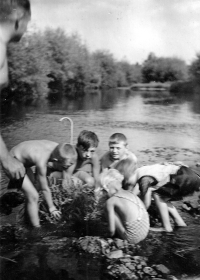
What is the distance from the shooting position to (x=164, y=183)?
128 inches

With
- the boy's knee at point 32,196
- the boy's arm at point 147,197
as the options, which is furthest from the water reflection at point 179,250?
the boy's knee at point 32,196

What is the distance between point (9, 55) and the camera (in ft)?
18.6

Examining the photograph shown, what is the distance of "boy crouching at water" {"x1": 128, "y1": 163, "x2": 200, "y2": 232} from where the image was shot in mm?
3193

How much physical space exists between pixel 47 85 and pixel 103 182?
3.88m

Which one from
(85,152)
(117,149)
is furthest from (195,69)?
(85,152)

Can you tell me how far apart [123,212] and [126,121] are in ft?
14.8

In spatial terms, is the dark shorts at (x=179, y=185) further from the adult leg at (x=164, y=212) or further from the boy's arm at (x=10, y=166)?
the boy's arm at (x=10, y=166)

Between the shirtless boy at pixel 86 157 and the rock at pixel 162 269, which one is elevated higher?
the shirtless boy at pixel 86 157

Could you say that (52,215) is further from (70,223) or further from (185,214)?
(185,214)

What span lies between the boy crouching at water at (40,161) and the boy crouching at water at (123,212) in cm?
38

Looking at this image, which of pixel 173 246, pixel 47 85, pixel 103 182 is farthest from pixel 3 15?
pixel 47 85

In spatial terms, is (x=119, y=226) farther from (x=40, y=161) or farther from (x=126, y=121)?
(x=126, y=121)

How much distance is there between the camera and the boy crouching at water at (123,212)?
289cm

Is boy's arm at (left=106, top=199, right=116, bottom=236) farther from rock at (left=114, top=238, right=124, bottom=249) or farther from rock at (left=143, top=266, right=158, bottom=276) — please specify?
rock at (left=143, top=266, right=158, bottom=276)
